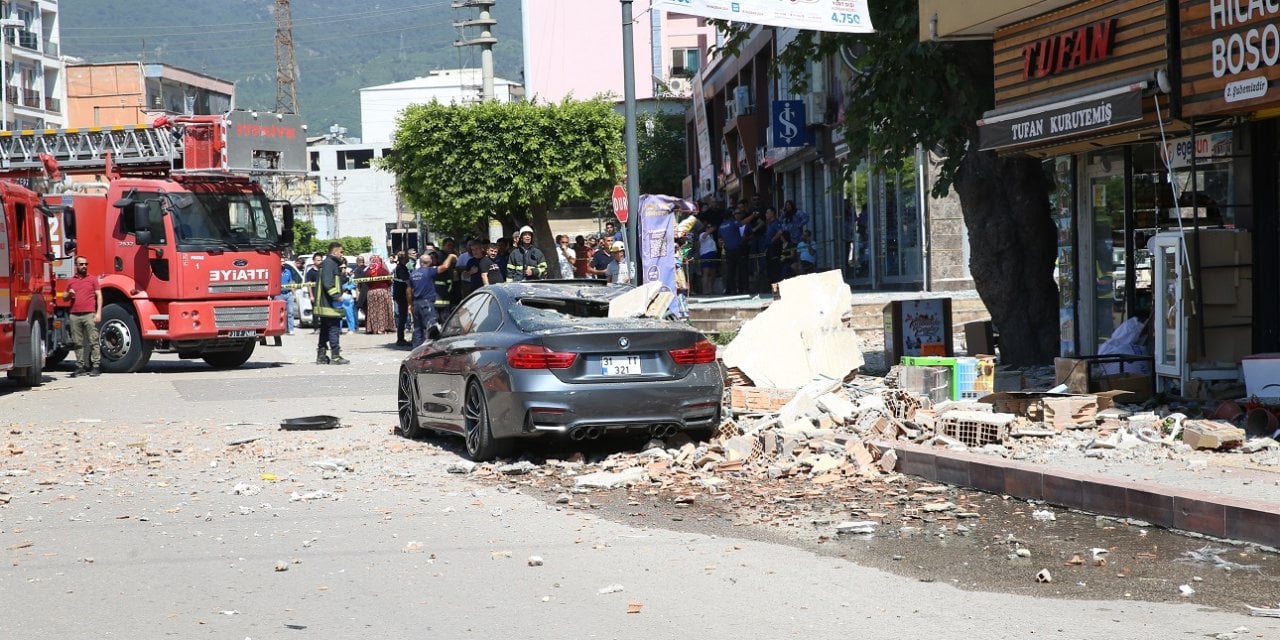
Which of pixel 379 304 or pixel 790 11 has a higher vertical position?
pixel 790 11

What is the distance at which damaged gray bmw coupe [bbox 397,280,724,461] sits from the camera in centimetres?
1057

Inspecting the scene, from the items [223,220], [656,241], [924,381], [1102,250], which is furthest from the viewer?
[656,241]

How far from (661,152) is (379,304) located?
37626mm

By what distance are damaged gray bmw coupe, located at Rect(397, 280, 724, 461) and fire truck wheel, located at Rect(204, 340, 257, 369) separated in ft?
42.7

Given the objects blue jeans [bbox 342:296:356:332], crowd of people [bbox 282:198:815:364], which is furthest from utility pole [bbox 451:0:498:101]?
blue jeans [bbox 342:296:356:332]

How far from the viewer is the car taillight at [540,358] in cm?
1059

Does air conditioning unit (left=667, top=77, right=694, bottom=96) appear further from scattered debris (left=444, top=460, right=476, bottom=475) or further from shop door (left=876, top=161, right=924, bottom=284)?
scattered debris (left=444, top=460, right=476, bottom=475)

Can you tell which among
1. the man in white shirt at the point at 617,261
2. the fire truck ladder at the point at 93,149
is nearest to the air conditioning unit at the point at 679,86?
the man in white shirt at the point at 617,261

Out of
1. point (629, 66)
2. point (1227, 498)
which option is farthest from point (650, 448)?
point (629, 66)

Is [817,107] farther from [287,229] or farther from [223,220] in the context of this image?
[223,220]

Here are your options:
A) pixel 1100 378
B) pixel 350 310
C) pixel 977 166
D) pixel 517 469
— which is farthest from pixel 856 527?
pixel 350 310

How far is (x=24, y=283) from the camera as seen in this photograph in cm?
1989

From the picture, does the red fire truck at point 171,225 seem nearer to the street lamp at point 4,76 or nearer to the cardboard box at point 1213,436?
the cardboard box at point 1213,436

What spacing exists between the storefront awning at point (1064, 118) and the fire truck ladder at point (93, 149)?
13760 millimetres
